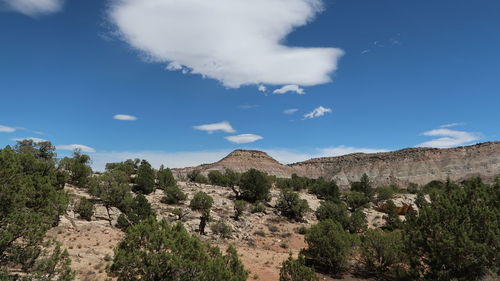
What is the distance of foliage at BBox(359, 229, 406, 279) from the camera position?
71.1 feet

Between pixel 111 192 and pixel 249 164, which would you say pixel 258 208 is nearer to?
pixel 111 192

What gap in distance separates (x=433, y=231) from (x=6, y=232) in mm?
15702

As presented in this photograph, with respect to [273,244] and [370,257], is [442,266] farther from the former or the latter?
[273,244]

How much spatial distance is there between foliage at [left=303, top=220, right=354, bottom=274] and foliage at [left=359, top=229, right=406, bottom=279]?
1267mm

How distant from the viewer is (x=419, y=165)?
102 metres

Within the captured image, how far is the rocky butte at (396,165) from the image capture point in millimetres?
94562

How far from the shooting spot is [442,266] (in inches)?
543

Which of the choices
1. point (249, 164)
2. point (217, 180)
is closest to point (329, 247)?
point (217, 180)

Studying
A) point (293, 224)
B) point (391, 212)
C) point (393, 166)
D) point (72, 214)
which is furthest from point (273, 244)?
point (393, 166)

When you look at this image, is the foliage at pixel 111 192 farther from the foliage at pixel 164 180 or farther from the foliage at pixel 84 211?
the foliage at pixel 164 180

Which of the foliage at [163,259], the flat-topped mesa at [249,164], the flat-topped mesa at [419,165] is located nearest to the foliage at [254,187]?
the foliage at [163,259]

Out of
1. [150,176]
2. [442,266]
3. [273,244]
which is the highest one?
[150,176]

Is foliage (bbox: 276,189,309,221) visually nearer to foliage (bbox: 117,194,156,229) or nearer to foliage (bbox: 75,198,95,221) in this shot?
foliage (bbox: 117,194,156,229)

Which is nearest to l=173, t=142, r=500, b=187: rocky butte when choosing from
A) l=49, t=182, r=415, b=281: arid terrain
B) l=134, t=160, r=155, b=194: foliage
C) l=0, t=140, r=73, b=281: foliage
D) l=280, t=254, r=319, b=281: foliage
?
l=134, t=160, r=155, b=194: foliage
